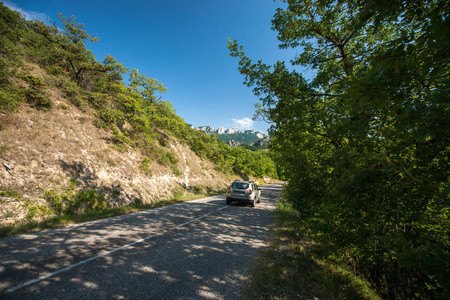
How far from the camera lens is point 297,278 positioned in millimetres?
3492

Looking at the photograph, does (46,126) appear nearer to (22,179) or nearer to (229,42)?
(22,179)

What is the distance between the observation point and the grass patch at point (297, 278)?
3.07m

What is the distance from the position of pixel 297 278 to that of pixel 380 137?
3.17m

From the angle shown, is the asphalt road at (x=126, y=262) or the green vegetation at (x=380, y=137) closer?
the green vegetation at (x=380, y=137)

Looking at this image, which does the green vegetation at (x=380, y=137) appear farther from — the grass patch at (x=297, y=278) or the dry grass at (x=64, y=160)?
the dry grass at (x=64, y=160)

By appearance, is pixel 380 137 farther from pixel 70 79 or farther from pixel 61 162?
pixel 70 79

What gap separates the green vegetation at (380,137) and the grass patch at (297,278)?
1.48 ft

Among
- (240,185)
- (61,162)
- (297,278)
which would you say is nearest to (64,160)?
(61,162)

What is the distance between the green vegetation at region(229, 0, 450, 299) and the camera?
1442 mm

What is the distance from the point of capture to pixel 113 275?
10.8 feet

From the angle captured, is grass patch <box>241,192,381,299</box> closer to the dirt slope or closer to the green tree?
the dirt slope

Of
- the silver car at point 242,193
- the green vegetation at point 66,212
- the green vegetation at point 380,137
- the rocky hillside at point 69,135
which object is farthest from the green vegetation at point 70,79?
the green vegetation at point 380,137

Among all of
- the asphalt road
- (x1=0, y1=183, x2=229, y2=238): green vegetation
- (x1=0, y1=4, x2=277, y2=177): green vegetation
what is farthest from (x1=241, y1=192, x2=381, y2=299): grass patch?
(x1=0, y1=4, x2=277, y2=177): green vegetation

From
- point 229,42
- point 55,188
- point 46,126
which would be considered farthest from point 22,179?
point 229,42
